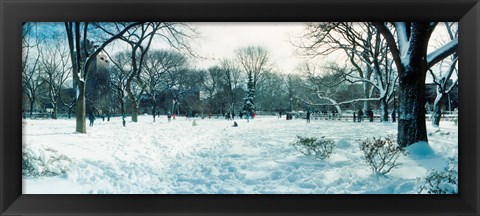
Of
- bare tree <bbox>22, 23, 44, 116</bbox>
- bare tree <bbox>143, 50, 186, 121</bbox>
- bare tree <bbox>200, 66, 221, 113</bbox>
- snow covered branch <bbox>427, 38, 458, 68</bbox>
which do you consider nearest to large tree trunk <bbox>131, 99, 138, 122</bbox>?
bare tree <bbox>143, 50, 186, 121</bbox>

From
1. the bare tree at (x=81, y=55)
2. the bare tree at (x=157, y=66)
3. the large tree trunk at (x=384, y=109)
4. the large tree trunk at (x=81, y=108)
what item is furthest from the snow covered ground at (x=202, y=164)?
the bare tree at (x=157, y=66)

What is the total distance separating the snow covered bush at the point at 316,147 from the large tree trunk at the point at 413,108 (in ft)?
3.01

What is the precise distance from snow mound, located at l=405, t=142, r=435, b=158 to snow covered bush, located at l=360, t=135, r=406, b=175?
16 centimetres

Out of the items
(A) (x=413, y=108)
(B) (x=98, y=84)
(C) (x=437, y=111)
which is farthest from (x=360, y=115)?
(B) (x=98, y=84)

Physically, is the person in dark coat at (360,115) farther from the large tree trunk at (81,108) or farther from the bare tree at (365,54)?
the large tree trunk at (81,108)

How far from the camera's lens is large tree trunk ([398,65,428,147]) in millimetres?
3322

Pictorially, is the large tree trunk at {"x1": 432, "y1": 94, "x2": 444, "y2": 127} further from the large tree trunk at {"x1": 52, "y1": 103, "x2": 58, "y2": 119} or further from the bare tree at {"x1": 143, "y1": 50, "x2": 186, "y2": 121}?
the large tree trunk at {"x1": 52, "y1": 103, "x2": 58, "y2": 119}

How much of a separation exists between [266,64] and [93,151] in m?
2.79

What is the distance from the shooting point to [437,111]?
3518 millimetres

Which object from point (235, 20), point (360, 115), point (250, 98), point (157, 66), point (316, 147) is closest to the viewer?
point (235, 20)

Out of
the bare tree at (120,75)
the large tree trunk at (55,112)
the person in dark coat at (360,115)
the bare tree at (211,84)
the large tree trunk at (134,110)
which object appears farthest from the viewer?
the person in dark coat at (360,115)

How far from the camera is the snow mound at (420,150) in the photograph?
126 inches

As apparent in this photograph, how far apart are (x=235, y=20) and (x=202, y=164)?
1.93 metres

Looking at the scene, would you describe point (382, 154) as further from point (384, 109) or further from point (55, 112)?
point (55, 112)
